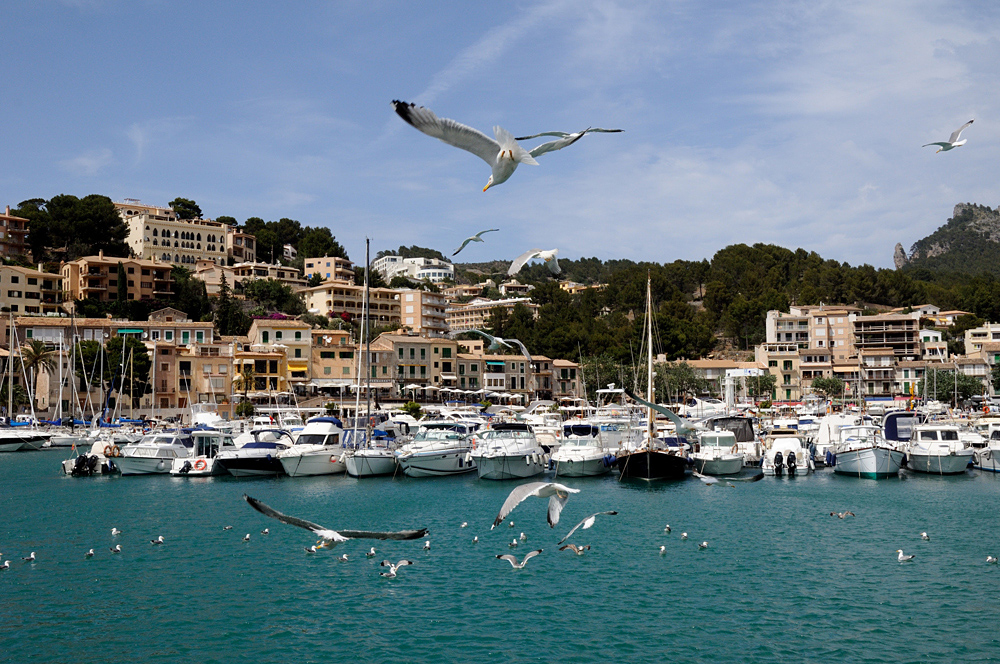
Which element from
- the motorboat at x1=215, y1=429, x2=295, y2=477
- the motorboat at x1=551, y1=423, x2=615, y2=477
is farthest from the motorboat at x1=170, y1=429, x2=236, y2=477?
the motorboat at x1=551, y1=423, x2=615, y2=477

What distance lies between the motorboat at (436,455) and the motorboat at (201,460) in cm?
729

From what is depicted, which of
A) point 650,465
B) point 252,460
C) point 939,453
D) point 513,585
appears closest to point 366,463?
point 252,460

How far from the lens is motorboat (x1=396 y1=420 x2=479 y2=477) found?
108 feet

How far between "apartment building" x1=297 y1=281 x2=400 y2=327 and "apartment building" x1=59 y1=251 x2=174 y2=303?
1726 centimetres

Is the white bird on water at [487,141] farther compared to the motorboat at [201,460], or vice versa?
the motorboat at [201,460]

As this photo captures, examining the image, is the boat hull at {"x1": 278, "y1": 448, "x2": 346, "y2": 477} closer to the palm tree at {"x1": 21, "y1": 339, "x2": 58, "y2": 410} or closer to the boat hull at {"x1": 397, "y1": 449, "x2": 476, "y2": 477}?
the boat hull at {"x1": 397, "y1": 449, "x2": 476, "y2": 477}

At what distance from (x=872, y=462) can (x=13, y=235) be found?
99.1 meters

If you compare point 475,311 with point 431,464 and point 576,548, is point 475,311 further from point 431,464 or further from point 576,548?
point 576,548

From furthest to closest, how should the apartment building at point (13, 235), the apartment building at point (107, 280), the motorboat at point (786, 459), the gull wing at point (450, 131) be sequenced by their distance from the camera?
the apartment building at point (13, 235) < the apartment building at point (107, 280) < the motorboat at point (786, 459) < the gull wing at point (450, 131)

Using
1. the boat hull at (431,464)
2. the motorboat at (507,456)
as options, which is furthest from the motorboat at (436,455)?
the motorboat at (507,456)

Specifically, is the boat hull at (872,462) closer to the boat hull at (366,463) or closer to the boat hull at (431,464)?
the boat hull at (431,464)

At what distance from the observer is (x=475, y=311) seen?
403 ft

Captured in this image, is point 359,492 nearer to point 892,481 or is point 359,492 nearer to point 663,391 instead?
point 892,481

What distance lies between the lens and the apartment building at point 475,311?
111850mm
